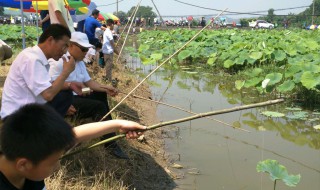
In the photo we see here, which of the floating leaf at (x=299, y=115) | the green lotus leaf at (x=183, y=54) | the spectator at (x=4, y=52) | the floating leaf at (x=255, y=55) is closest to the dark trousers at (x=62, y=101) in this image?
the floating leaf at (x=299, y=115)

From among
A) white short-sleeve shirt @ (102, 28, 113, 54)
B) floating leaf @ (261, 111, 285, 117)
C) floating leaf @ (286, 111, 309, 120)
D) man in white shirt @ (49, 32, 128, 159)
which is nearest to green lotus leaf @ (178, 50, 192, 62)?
white short-sleeve shirt @ (102, 28, 113, 54)

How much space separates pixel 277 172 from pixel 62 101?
76.1 inches

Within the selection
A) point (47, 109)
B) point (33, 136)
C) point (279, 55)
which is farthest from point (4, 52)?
point (33, 136)

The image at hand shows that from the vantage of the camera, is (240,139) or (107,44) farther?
(107,44)

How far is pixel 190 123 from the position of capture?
5711mm

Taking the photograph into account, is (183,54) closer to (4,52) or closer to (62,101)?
(4,52)

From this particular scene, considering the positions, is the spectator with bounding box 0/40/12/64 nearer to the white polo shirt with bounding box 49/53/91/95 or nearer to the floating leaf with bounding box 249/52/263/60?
the white polo shirt with bounding box 49/53/91/95

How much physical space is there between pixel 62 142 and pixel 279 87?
6.04m

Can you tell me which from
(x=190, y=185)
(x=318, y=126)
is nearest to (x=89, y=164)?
(x=190, y=185)

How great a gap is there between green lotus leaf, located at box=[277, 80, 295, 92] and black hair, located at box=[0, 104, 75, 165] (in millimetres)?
5997

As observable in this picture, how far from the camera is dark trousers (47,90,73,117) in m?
3.11

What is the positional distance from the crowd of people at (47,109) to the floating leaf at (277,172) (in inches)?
52.5

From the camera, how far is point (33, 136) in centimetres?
124

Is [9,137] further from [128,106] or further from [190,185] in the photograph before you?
[128,106]
